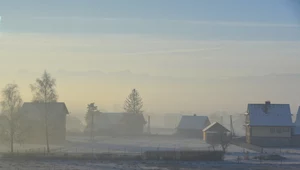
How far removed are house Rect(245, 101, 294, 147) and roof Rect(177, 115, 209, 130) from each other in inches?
1272

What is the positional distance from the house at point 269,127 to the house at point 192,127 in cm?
3207

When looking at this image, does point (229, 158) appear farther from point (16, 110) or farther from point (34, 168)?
point (16, 110)

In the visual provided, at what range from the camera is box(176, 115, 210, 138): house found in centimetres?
11656

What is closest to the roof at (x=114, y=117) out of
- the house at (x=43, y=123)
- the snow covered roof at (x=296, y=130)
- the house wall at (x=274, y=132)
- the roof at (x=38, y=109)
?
the roof at (x=38, y=109)

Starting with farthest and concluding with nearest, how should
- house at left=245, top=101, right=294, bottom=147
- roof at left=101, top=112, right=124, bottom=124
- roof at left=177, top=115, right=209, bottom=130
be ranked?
roof at left=101, top=112, right=124, bottom=124
roof at left=177, top=115, right=209, bottom=130
house at left=245, top=101, right=294, bottom=147

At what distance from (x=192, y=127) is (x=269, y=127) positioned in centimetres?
3660

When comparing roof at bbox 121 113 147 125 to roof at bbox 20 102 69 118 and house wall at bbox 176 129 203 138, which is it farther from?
roof at bbox 20 102 69 118

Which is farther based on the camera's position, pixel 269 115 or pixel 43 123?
pixel 43 123

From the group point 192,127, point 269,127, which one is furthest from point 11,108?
point 192,127

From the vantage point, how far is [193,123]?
11819cm

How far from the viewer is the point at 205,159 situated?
Answer: 181 feet

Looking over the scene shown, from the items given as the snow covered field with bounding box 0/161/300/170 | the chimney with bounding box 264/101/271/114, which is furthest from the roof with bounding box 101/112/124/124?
the snow covered field with bounding box 0/161/300/170

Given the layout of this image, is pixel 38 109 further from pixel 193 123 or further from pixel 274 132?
pixel 193 123

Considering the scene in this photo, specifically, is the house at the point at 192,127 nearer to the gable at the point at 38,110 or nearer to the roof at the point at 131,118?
the roof at the point at 131,118
